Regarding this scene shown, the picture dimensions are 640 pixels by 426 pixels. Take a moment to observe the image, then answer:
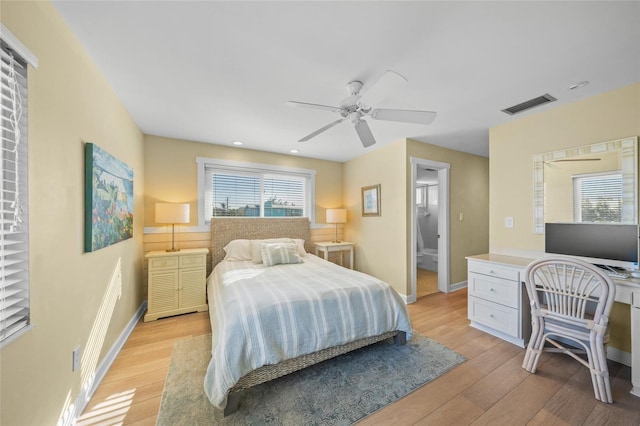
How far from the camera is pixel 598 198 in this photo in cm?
227

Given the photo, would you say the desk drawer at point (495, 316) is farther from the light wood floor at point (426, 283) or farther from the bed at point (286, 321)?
the light wood floor at point (426, 283)

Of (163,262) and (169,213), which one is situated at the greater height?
(169,213)

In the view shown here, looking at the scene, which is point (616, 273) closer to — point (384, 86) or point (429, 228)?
point (384, 86)

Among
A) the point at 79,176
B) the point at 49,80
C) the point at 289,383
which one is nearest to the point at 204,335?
the point at 289,383

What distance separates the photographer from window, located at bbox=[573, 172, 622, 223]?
7.14 ft

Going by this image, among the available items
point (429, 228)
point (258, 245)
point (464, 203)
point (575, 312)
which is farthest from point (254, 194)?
point (429, 228)

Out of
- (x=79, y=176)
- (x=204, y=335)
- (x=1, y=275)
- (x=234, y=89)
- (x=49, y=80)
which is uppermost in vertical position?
(x=234, y=89)

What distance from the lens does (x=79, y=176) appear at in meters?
1.64

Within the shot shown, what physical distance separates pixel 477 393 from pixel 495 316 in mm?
1118

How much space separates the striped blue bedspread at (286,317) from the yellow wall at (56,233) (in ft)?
2.72

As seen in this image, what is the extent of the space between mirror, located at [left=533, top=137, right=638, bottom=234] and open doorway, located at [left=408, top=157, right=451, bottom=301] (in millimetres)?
1381

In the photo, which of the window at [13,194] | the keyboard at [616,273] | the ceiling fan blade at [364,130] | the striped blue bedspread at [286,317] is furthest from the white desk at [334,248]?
the window at [13,194]

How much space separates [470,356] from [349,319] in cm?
124

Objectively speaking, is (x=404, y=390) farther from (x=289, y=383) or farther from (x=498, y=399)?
(x=289, y=383)
